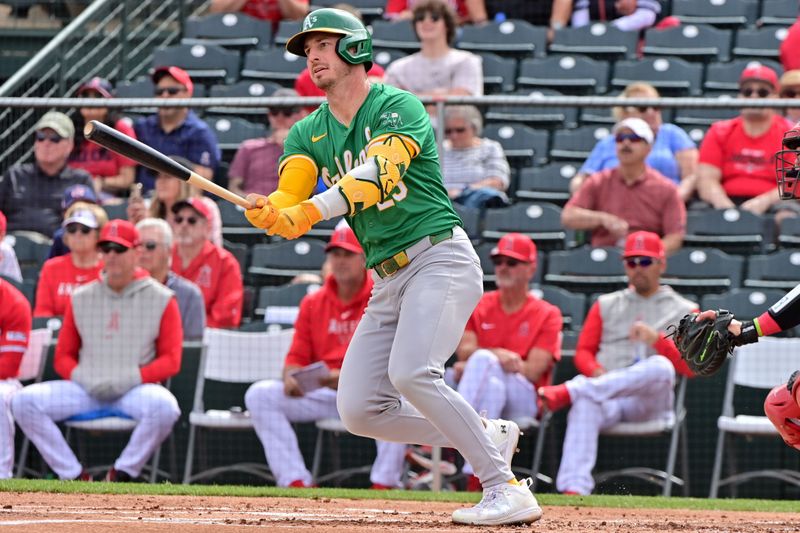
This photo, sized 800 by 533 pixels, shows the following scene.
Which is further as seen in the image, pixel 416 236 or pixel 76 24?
pixel 76 24

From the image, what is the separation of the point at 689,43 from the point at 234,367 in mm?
5455

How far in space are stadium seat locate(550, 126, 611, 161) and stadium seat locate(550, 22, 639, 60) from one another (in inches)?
57.4

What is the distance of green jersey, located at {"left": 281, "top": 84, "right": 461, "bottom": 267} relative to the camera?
5.28 m

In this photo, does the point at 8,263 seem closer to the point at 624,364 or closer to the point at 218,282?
the point at 218,282

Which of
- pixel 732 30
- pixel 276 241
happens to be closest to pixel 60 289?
pixel 276 241

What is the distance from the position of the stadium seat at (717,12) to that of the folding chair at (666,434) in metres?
5.10

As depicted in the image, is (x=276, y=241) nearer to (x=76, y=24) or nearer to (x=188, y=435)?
(x=188, y=435)

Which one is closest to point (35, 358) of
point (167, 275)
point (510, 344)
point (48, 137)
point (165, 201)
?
point (167, 275)

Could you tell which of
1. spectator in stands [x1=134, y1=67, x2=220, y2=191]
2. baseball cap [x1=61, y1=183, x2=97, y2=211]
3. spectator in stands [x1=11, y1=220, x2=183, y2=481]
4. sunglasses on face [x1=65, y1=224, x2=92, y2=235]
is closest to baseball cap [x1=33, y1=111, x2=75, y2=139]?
baseball cap [x1=61, y1=183, x2=97, y2=211]

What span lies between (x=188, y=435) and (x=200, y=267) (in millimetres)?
1134

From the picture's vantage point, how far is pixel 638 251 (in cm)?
820

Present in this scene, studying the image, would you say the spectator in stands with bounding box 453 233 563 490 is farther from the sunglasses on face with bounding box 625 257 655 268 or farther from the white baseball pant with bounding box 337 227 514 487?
the white baseball pant with bounding box 337 227 514 487

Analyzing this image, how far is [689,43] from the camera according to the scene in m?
11.8

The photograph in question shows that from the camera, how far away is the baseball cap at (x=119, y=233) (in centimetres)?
837
